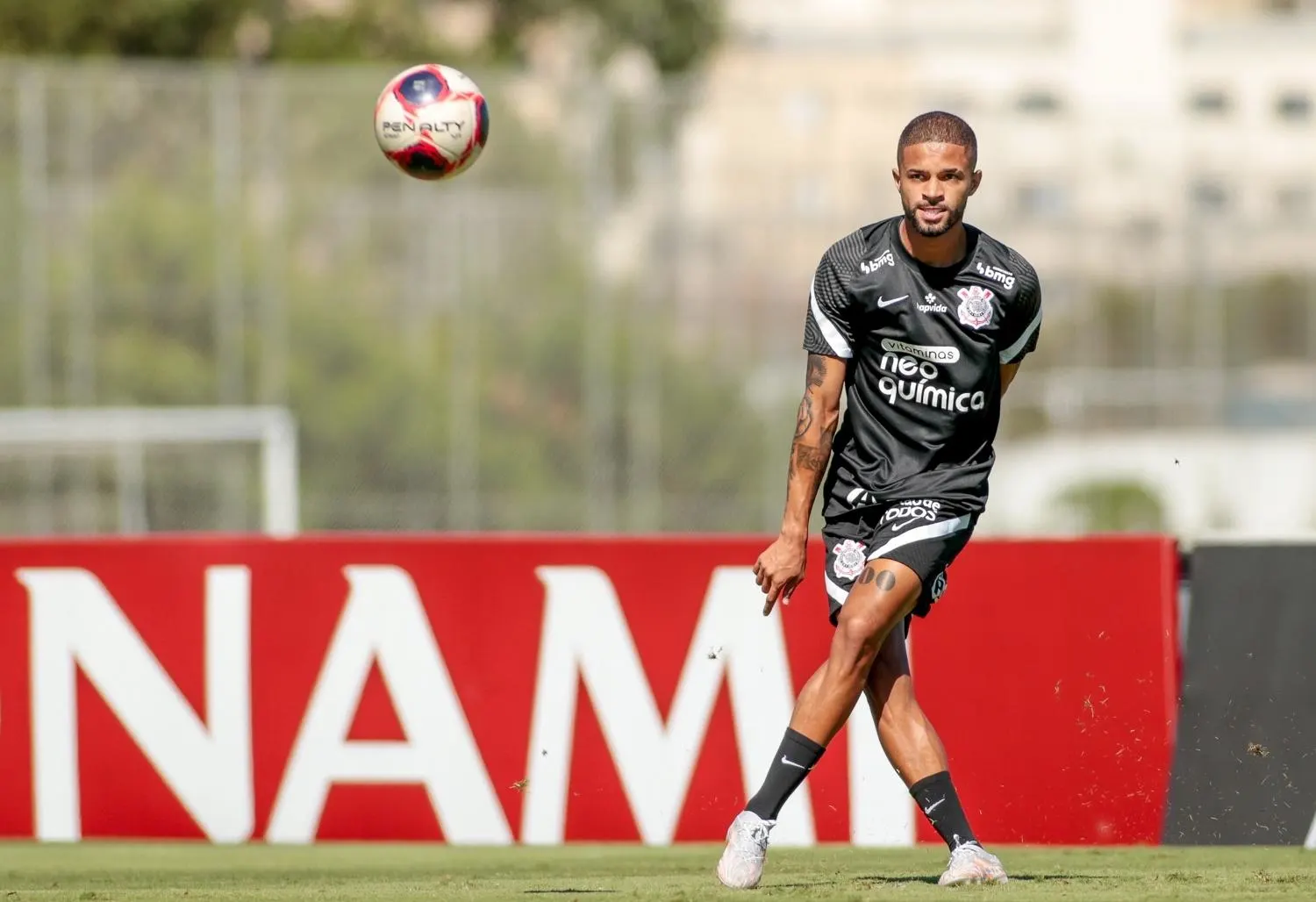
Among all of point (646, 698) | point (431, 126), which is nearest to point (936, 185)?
point (431, 126)

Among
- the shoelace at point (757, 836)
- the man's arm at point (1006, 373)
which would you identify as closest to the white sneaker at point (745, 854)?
the shoelace at point (757, 836)

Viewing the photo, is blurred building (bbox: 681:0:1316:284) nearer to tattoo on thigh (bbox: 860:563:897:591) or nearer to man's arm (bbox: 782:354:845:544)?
man's arm (bbox: 782:354:845:544)

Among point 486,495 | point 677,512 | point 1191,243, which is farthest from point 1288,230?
point 486,495

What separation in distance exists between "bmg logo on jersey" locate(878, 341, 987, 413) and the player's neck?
28 centimetres

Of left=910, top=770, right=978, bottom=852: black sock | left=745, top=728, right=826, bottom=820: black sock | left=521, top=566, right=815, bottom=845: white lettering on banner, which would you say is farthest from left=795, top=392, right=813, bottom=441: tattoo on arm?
left=521, top=566, right=815, bottom=845: white lettering on banner

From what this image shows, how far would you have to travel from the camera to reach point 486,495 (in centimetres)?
2264

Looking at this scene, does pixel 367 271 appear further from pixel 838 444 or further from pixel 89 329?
pixel 838 444

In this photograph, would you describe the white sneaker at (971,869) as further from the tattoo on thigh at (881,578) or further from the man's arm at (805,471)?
the man's arm at (805,471)

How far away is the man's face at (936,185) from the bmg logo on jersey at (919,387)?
419 millimetres

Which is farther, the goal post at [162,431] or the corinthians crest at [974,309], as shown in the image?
the goal post at [162,431]

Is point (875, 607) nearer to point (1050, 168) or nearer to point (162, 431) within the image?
point (162, 431)

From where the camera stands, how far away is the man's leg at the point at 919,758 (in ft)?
22.5

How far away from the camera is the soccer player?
6859mm

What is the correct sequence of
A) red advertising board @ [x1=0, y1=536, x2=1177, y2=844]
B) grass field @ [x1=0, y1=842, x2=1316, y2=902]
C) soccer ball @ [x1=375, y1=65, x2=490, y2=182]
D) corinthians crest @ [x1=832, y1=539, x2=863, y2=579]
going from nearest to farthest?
grass field @ [x1=0, y1=842, x2=1316, y2=902], corinthians crest @ [x1=832, y1=539, x2=863, y2=579], soccer ball @ [x1=375, y1=65, x2=490, y2=182], red advertising board @ [x1=0, y1=536, x2=1177, y2=844]
